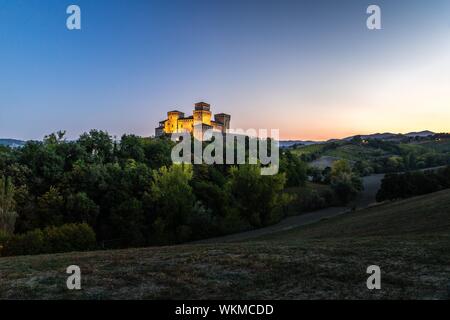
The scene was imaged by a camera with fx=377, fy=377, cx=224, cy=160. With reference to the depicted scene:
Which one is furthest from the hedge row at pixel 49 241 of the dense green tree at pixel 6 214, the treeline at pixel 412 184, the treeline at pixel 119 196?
the treeline at pixel 412 184

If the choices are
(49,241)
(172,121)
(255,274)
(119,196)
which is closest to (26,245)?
(49,241)

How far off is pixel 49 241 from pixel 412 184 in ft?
191

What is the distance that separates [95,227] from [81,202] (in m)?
5.04

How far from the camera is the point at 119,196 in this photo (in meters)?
54.8

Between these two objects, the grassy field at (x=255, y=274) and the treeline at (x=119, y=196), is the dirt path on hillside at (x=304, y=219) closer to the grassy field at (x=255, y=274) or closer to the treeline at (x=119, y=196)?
the treeline at (x=119, y=196)

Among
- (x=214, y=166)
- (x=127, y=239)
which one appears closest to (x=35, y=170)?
(x=127, y=239)

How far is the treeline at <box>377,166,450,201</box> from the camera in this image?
6550cm

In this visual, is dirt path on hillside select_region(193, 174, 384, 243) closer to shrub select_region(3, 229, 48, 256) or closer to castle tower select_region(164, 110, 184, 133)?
shrub select_region(3, 229, 48, 256)

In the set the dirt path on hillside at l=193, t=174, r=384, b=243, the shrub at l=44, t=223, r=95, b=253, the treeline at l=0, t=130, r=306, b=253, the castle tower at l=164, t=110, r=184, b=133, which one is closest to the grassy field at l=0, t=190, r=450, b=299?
the shrub at l=44, t=223, r=95, b=253

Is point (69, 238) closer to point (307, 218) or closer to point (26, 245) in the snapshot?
point (26, 245)

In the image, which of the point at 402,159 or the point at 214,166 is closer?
the point at 214,166
